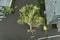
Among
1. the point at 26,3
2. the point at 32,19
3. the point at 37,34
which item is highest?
the point at 26,3

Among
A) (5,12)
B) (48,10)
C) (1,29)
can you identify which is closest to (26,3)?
(5,12)

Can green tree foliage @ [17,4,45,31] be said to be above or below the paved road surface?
above

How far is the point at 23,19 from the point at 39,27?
213mm

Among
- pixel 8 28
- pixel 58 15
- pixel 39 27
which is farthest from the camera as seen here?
pixel 8 28

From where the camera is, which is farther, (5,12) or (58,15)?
(5,12)

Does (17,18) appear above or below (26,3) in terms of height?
below

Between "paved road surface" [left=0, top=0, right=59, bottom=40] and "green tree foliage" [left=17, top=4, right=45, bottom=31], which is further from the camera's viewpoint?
"paved road surface" [left=0, top=0, right=59, bottom=40]

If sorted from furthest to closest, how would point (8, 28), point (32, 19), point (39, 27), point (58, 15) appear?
point (8, 28), point (39, 27), point (32, 19), point (58, 15)

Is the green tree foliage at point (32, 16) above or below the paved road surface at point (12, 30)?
above

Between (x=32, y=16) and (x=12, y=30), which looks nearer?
(x=32, y=16)

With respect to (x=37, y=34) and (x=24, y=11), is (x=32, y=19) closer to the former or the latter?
(x=24, y=11)

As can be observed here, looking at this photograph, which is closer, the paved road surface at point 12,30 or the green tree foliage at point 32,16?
the green tree foliage at point 32,16

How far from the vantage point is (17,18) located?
1.87 metres

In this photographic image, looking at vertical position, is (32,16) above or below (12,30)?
above
